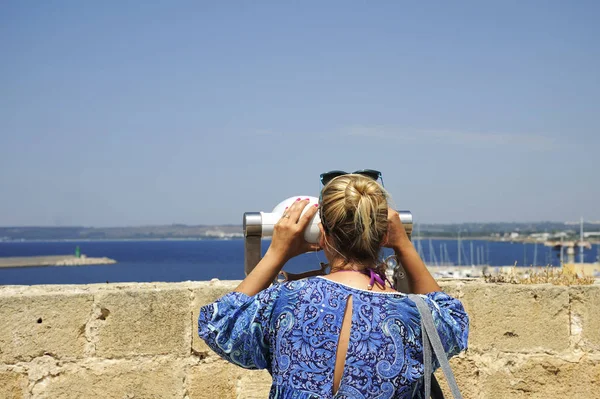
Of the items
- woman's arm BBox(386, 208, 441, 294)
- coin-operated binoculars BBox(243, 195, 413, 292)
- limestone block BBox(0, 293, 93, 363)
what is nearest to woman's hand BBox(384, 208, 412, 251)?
woman's arm BBox(386, 208, 441, 294)

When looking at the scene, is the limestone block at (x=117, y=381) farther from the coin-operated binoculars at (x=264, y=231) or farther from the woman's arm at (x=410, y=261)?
the woman's arm at (x=410, y=261)

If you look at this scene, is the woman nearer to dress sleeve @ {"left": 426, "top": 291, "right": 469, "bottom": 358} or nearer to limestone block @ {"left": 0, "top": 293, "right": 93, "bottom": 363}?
dress sleeve @ {"left": 426, "top": 291, "right": 469, "bottom": 358}

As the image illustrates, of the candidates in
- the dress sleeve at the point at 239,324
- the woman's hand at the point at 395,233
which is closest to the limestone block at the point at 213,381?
the dress sleeve at the point at 239,324

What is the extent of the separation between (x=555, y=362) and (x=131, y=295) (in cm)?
216

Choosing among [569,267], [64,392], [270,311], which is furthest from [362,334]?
[569,267]

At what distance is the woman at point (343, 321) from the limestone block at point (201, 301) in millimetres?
1443

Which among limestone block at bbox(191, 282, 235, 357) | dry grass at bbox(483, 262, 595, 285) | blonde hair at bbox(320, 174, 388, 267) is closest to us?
blonde hair at bbox(320, 174, 388, 267)

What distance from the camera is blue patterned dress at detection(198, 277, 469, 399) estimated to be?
161 centimetres

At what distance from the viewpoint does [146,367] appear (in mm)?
3129

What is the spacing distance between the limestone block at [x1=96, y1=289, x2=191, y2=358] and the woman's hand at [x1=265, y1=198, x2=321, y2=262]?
1.51 metres

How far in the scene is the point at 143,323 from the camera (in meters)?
3.13

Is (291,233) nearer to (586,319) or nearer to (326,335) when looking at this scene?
(326,335)

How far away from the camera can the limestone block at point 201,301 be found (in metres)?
3.16

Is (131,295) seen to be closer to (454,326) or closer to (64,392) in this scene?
(64,392)
